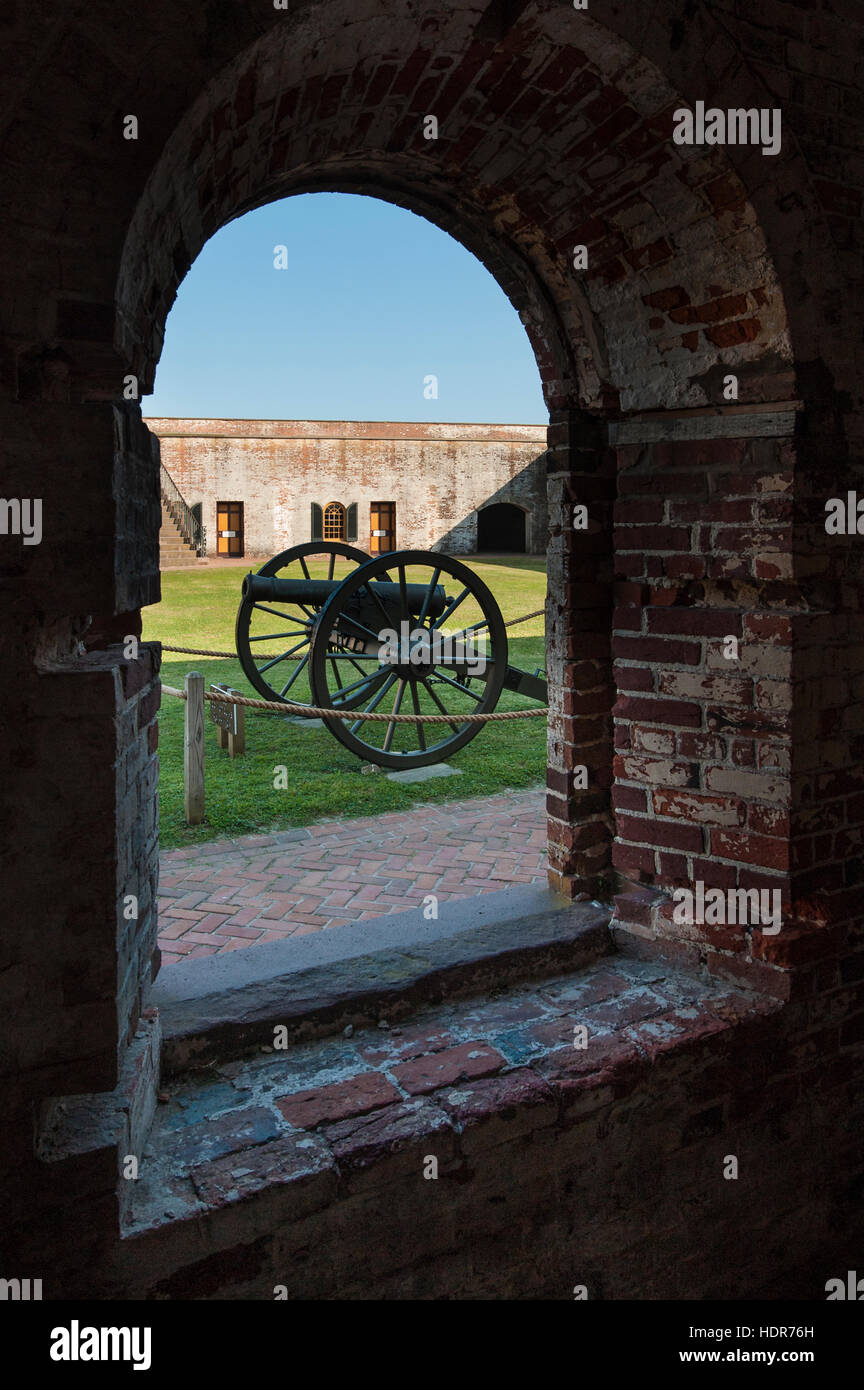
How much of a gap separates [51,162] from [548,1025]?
2205 mm

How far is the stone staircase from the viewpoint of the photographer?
19.6 meters

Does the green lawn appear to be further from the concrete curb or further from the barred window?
the barred window

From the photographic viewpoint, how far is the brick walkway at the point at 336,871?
12.9 ft

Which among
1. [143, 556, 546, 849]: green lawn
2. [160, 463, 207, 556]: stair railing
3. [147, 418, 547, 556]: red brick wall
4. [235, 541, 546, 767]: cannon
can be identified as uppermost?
[147, 418, 547, 556]: red brick wall

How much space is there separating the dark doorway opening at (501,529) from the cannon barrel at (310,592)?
71.8ft

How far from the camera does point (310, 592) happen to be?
7.76m

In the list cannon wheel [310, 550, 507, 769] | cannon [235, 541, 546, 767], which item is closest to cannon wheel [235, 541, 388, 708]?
cannon [235, 541, 546, 767]

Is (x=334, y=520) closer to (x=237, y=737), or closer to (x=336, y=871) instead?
(x=237, y=737)

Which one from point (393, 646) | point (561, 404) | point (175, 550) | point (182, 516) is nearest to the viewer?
point (561, 404)

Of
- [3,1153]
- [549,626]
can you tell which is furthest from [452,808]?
[3,1153]

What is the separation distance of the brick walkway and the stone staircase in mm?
15302

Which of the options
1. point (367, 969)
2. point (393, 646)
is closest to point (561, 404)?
point (367, 969)

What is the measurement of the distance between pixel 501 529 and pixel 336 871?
26.3 meters

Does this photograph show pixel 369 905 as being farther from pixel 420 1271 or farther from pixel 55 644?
pixel 55 644
